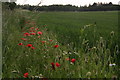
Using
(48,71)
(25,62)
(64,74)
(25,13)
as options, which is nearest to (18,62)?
(25,62)

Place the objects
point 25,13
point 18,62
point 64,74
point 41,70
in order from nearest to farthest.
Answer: point 64,74
point 41,70
point 18,62
point 25,13

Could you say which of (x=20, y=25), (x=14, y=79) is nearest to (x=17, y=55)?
(x=14, y=79)

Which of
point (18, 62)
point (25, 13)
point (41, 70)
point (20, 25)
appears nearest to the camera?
point (41, 70)

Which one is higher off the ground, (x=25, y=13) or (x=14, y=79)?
(x=25, y=13)

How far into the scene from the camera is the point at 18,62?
2502 mm

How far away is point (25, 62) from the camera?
2574 millimetres

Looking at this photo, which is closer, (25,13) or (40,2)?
(40,2)

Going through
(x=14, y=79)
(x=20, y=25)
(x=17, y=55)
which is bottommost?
(x=14, y=79)

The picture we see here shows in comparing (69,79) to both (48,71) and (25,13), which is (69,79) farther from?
(25,13)

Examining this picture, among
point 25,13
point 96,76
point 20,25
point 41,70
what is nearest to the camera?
point 96,76

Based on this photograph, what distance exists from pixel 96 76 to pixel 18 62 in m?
1.14

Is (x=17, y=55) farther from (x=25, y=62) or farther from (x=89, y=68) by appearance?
(x=89, y=68)

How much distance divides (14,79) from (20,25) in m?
3.50

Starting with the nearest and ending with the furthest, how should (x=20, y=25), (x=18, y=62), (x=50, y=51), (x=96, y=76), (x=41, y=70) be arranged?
1. (x=96, y=76)
2. (x=41, y=70)
3. (x=18, y=62)
4. (x=50, y=51)
5. (x=20, y=25)
